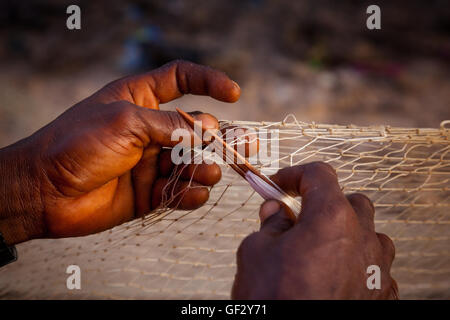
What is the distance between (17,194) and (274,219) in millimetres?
894

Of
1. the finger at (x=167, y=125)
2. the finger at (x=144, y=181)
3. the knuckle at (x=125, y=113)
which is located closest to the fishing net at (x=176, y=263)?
the finger at (x=144, y=181)

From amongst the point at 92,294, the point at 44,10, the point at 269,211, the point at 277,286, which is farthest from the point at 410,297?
the point at 44,10

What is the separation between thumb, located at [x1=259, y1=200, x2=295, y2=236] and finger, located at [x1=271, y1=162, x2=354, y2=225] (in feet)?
0.22

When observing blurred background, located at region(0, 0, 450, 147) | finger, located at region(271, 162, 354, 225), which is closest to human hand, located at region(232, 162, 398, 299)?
finger, located at region(271, 162, 354, 225)

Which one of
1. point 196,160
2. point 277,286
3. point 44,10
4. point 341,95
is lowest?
point 277,286

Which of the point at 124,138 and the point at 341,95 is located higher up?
the point at 341,95

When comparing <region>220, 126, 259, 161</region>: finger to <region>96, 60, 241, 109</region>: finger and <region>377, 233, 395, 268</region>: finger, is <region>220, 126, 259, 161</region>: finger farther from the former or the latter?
<region>377, 233, 395, 268</region>: finger

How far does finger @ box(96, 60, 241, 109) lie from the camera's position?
1.40 m

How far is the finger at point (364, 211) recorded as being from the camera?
0.92m

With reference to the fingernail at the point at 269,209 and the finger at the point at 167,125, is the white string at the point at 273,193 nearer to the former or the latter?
the fingernail at the point at 269,209

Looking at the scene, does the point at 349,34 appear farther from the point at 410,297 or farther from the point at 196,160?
the point at 196,160

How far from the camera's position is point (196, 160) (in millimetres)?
1272
